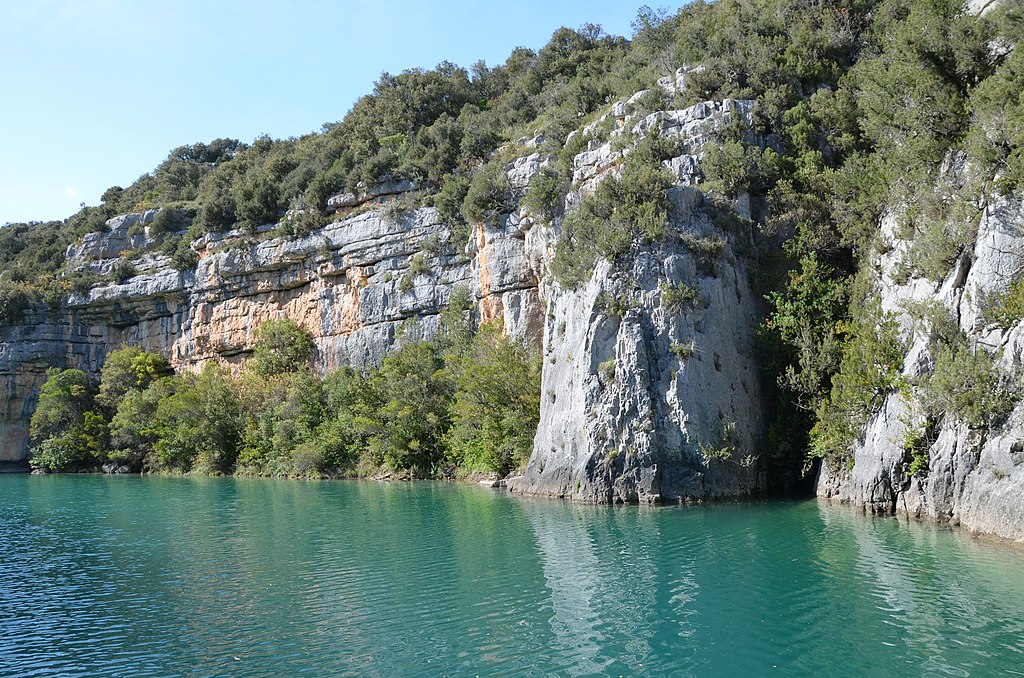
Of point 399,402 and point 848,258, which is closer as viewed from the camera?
point 848,258

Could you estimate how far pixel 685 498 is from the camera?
87.0ft

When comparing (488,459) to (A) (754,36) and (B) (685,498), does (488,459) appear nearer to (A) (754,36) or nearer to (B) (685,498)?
(B) (685,498)

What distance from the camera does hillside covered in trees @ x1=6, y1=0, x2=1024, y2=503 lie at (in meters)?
24.5

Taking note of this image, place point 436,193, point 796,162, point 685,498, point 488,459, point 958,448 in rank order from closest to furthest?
1. point 958,448
2. point 685,498
3. point 796,162
4. point 488,459
5. point 436,193

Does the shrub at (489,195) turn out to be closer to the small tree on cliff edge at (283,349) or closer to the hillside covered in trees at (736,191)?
the hillside covered in trees at (736,191)

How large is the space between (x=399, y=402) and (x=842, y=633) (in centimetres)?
3297

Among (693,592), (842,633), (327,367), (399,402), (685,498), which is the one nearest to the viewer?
(842,633)

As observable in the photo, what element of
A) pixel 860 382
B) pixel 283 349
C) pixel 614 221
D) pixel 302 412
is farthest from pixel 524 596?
pixel 283 349

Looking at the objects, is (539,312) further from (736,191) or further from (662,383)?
(662,383)

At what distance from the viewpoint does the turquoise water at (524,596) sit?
11500mm

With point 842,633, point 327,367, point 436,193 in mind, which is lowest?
point 842,633

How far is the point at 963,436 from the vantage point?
20.1 m

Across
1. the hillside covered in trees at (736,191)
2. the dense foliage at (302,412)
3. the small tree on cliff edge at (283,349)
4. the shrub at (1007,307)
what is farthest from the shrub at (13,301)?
the shrub at (1007,307)

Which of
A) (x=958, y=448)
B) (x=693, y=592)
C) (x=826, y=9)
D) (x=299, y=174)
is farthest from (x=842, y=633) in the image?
(x=299, y=174)
